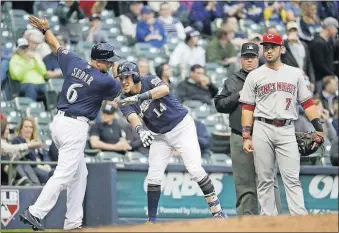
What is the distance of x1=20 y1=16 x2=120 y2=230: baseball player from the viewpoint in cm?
1212

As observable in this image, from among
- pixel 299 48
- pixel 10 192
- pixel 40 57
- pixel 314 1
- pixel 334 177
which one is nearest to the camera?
pixel 10 192

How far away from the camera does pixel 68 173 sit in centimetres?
1209

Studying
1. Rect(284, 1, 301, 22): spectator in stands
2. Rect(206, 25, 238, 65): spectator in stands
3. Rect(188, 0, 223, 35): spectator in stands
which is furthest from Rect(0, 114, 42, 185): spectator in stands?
Rect(284, 1, 301, 22): spectator in stands

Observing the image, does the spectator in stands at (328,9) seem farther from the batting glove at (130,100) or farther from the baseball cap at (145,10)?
the batting glove at (130,100)

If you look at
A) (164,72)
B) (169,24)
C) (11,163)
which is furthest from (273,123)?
(169,24)

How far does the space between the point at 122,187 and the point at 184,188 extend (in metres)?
0.95

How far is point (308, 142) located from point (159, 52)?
786 cm

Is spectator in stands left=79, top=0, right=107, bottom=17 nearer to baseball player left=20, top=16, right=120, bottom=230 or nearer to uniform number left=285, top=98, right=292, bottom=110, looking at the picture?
baseball player left=20, top=16, right=120, bottom=230

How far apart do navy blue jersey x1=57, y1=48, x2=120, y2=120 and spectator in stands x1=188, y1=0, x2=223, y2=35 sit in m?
8.65

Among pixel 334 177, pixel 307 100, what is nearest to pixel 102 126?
pixel 334 177

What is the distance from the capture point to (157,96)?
1235 cm

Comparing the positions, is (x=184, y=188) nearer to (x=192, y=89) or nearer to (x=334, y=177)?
(x=334, y=177)

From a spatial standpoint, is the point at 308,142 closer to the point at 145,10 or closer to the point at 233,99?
the point at 233,99

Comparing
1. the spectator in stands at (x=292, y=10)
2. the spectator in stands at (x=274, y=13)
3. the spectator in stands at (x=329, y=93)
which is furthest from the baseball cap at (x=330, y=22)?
the spectator in stands at (x=329, y=93)
